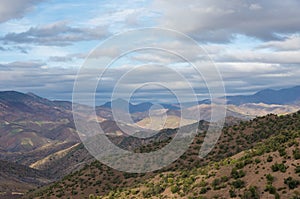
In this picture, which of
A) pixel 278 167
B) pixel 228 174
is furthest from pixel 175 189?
pixel 278 167

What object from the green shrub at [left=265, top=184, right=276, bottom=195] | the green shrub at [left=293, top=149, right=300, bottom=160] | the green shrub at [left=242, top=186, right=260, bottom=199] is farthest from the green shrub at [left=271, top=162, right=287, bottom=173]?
the green shrub at [left=242, top=186, right=260, bottom=199]

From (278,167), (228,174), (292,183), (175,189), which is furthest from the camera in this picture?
(175,189)

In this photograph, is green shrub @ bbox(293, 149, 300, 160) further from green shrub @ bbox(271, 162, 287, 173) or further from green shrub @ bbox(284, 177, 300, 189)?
green shrub @ bbox(284, 177, 300, 189)

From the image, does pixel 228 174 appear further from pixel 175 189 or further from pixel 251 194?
pixel 251 194

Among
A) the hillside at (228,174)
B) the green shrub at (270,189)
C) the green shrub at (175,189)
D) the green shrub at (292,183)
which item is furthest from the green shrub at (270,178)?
the green shrub at (175,189)

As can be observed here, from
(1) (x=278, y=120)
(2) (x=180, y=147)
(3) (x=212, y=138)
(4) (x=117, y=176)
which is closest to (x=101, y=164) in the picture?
(4) (x=117, y=176)

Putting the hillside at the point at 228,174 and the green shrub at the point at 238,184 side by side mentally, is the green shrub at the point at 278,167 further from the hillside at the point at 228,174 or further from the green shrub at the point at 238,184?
the green shrub at the point at 238,184

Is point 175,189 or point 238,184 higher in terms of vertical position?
point 238,184

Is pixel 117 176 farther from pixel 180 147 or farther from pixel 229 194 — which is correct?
pixel 229 194
